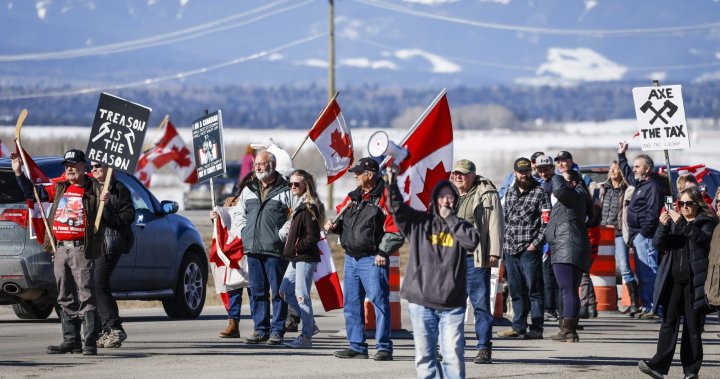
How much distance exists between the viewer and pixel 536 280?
51.8ft

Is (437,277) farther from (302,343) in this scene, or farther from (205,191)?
(205,191)

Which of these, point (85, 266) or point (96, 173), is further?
point (96, 173)

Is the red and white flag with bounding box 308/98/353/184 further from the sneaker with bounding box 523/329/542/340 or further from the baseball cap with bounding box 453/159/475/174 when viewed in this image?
the baseball cap with bounding box 453/159/475/174

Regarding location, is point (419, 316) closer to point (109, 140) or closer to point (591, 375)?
point (591, 375)

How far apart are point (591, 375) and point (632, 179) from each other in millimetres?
6192

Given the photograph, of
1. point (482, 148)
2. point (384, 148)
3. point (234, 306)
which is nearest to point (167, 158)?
point (234, 306)

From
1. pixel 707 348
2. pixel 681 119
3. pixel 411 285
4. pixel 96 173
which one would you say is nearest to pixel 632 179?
pixel 681 119

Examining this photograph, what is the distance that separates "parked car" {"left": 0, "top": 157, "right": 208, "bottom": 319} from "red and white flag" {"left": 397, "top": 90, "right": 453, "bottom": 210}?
4227 mm

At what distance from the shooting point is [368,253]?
13.5 meters

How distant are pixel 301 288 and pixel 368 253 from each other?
56.3 inches

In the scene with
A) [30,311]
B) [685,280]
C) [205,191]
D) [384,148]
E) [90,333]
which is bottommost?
[90,333]

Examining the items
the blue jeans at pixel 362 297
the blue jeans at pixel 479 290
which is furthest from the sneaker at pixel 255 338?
the blue jeans at pixel 479 290

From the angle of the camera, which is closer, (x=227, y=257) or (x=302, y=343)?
(x=302, y=343)

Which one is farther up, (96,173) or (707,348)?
(96,173)
